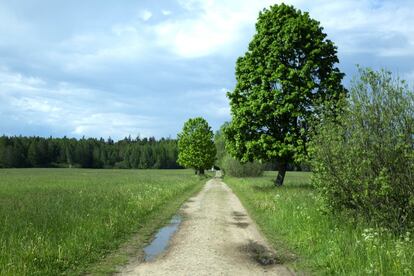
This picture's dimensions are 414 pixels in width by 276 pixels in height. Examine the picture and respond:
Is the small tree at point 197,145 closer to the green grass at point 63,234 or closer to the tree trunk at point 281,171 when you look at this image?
the tree trunk at point 281,171

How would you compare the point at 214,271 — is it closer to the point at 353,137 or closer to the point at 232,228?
the point at 353,137

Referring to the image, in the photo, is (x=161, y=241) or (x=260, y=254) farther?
(x=161, y=241)

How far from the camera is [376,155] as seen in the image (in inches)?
461

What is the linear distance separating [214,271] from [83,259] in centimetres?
373

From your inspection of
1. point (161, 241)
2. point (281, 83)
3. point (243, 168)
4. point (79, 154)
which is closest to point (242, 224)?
point (161, 241)

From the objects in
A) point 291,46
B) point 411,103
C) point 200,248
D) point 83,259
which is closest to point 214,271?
point 200,248

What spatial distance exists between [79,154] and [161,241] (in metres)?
174

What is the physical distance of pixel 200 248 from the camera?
41.1 feet

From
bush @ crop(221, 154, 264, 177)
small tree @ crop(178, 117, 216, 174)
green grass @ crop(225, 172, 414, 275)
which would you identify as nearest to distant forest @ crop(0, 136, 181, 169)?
small tree @ crop(178, 117, 216, 174)

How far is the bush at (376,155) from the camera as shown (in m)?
11.3

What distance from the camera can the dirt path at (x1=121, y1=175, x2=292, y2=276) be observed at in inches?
396

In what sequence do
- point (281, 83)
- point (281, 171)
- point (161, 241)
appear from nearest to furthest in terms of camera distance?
point (161, 241) < point (281, 83) < point (281, 171)

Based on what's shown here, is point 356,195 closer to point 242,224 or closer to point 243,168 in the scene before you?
point 242,224

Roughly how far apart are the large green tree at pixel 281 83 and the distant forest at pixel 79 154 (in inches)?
5501
